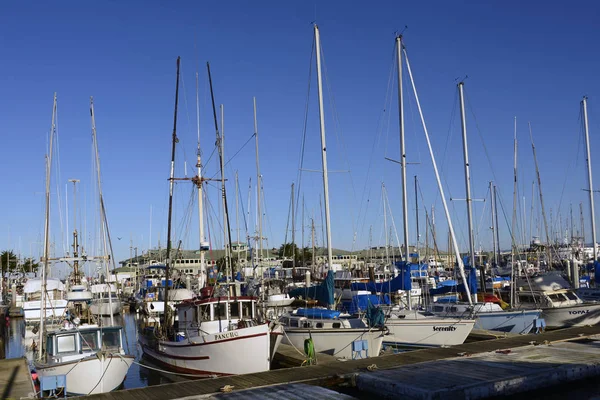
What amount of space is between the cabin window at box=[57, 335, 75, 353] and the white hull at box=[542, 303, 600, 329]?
25.6m

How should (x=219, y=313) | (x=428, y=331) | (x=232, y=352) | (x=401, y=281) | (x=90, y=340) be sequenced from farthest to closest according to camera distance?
(x=401, y=281) < (x=428, y=331) < (x=219, y=313) < (x=90, y=340) < (x=232, y=352)

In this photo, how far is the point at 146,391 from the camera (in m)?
17.2

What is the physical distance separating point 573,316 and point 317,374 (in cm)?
2033

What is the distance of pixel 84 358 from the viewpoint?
20.2 meters

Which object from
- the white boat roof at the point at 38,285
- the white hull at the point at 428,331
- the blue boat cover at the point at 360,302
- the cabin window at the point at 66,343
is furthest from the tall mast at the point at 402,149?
the white boat roof at the point at 38,285

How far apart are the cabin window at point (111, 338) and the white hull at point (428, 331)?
12.3 m

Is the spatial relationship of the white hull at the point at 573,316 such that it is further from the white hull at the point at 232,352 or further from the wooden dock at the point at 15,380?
the wooden dock at the point at 15,380

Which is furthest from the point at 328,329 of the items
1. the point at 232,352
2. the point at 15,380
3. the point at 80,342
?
the point at 15,380

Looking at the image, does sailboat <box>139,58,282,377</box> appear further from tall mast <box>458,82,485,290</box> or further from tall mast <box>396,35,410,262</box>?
tall mast <box>458,82,485,290</box>

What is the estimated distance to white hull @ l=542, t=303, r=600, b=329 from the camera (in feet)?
105

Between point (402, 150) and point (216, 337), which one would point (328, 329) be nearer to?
point (216, 337)

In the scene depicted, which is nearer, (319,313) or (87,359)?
(87,359)

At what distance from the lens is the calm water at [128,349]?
2628cm

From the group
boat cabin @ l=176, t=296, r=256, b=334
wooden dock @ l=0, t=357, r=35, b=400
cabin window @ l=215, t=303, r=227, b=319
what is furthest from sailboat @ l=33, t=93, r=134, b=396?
cabin window @ l=215, t=303, r=227, b=319
